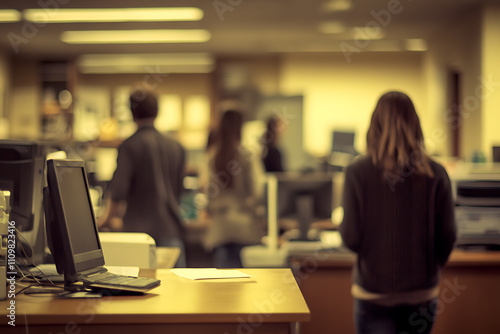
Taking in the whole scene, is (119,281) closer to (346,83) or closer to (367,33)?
(367,33)

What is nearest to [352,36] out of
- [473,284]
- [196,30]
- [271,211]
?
[196,30]

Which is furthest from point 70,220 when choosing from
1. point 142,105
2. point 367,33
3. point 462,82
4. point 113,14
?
point 367,33

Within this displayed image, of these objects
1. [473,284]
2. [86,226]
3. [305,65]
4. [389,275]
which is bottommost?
[473,284]

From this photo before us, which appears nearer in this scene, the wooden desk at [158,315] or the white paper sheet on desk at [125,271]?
the wooden desk at [158,315]

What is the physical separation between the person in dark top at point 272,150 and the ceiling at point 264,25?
54.2 inches

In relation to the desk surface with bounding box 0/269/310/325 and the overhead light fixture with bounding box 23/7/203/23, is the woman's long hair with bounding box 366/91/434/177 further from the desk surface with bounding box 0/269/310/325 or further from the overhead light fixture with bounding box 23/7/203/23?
the overhead light fixture with bounding box 23/7/203/23

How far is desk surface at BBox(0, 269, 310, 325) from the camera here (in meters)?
1.44

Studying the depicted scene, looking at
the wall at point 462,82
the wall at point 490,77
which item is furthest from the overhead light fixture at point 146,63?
the wall at point 490,77

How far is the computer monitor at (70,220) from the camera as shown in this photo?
1.65m

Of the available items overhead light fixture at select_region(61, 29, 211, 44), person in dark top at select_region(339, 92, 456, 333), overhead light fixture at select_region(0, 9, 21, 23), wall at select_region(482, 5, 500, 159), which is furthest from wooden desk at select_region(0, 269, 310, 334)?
overhead light fixture at select_region(61, 29, 211, 44)

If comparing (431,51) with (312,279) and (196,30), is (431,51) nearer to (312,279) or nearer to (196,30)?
(196,30)

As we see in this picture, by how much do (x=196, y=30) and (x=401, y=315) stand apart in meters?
5.53

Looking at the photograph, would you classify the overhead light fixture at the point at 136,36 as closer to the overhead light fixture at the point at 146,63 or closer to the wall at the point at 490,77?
the overhead light fixture at the point at 146,63

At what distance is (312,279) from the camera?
A: 3.04 metres
